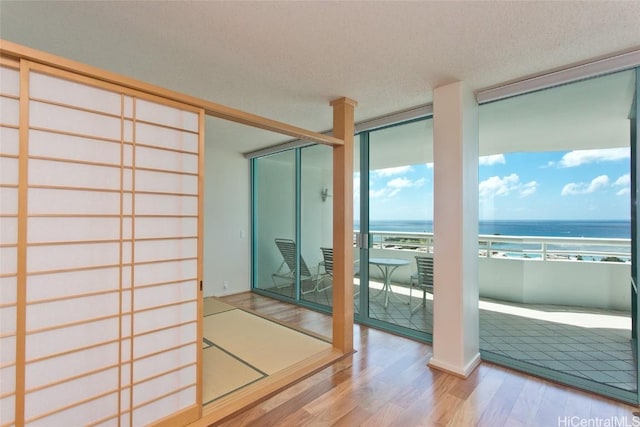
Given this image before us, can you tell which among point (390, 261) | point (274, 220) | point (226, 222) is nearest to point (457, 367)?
point (390, 261)

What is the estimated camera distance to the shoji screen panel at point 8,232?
1216 millimetres

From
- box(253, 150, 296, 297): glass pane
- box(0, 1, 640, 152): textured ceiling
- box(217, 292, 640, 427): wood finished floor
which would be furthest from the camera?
box(253, 150, 296, 297): glass pane

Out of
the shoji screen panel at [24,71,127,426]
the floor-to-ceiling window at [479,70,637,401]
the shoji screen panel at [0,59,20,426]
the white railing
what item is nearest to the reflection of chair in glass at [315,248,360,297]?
the white railing

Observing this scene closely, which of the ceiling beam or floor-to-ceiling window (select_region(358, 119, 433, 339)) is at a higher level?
the ceiling beam

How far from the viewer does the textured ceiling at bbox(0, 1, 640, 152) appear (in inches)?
60.4

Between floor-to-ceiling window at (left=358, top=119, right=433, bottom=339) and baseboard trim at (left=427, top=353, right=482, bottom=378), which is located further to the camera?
floor-to-ceiling window at (left=358, top=119, right=433, bottom=339)

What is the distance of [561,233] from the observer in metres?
2.58

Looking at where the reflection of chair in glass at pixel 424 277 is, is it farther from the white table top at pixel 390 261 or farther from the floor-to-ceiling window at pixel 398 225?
the white table top at pixel 390 261

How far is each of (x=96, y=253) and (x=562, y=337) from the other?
3.62 meters

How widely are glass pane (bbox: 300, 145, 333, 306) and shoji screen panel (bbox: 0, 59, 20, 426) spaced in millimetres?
3032

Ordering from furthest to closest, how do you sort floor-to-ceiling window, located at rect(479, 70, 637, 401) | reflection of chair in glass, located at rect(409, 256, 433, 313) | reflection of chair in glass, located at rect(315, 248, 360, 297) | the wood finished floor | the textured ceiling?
reflection of chair in glass, located at rect(315, 248, 360, 297), reflection of chair in glass, located at rect(409, 256, 433, 313), floor-to-ceiling window, located at rect(479, 70, 637, 401), the wood finished floor, the textured ceiling

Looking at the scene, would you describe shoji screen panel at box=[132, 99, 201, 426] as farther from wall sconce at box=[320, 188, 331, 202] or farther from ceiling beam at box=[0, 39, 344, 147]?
wall sconce at box=[320, 188, 331, 202]

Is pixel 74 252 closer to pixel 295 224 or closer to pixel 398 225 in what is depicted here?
pixel 398 225

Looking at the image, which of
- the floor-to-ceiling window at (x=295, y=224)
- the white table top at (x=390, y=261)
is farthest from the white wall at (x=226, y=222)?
the white table top at (x=390, y=261)
